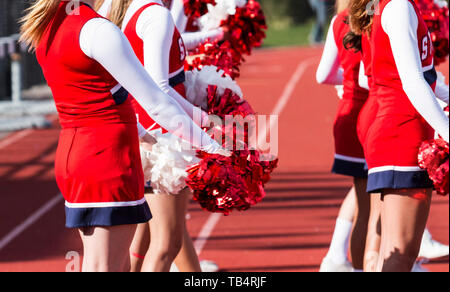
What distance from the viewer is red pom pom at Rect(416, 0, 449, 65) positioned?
4594 mm

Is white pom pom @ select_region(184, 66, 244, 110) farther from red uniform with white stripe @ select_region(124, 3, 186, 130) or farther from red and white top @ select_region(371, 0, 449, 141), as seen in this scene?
red and white top @ select_region(371, 0, 449, 141)

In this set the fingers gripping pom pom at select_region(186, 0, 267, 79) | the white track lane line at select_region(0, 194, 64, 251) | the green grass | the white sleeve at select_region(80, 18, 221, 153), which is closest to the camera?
the white sleeve at select_region(80, 18, 221, 153)

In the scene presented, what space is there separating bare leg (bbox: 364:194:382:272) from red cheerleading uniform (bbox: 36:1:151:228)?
1.37 metres

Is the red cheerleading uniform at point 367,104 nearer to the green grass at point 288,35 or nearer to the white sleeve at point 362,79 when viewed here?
the white sleeve at point 362,79

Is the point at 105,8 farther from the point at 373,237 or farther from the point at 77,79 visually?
the point at 373,237

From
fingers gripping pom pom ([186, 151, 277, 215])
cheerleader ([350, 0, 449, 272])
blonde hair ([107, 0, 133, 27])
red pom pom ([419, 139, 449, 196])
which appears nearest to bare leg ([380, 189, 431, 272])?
cheerleader ([350, 0, 449, 272])

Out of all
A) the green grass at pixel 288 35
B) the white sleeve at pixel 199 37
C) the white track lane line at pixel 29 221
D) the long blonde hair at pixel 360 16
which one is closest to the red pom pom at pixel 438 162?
the long blonde hair at pixel 360 16

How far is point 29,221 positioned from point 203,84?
11.1 ft

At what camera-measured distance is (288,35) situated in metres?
34.7

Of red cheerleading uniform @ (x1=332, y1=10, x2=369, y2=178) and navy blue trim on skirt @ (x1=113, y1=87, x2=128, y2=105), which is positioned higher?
navy blue trim on skirt @ (x1=113, y1=87, x2=128, y2=105)

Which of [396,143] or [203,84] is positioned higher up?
[203,84]

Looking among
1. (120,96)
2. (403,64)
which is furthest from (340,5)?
(120,96)

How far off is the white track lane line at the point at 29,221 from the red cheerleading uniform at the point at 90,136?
3.25 meters
